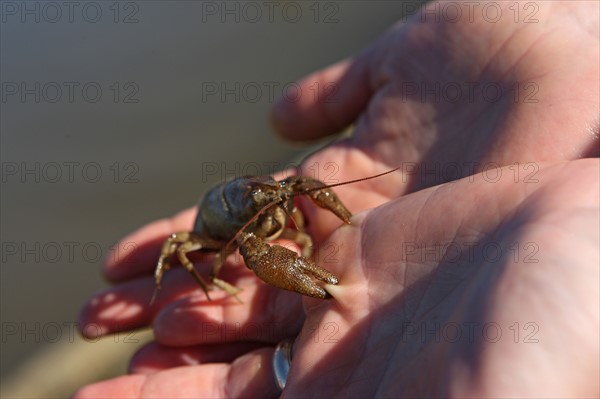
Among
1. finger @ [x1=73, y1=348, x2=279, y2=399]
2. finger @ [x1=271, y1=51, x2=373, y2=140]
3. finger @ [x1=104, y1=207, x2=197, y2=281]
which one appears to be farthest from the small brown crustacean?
finger @ [x1=271, y1=51, x2=373, y2=140]

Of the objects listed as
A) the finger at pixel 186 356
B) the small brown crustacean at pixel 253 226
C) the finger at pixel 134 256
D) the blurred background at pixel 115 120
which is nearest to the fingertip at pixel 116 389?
the finger at pixel 186 356

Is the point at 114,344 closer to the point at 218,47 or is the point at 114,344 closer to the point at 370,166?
the point at 370,166

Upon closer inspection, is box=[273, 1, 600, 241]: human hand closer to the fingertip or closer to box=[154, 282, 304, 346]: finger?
box=[154, 282, 304, 346]: finger

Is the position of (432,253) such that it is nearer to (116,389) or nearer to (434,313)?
(434,313)

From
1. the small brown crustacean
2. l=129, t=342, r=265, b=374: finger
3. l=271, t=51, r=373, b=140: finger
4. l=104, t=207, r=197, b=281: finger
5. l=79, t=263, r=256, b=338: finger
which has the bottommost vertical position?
l=129, t=342, r=265, b=374: finger

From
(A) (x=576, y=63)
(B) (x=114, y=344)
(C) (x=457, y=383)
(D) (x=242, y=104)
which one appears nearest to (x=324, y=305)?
(C) (x=457, y=383)
